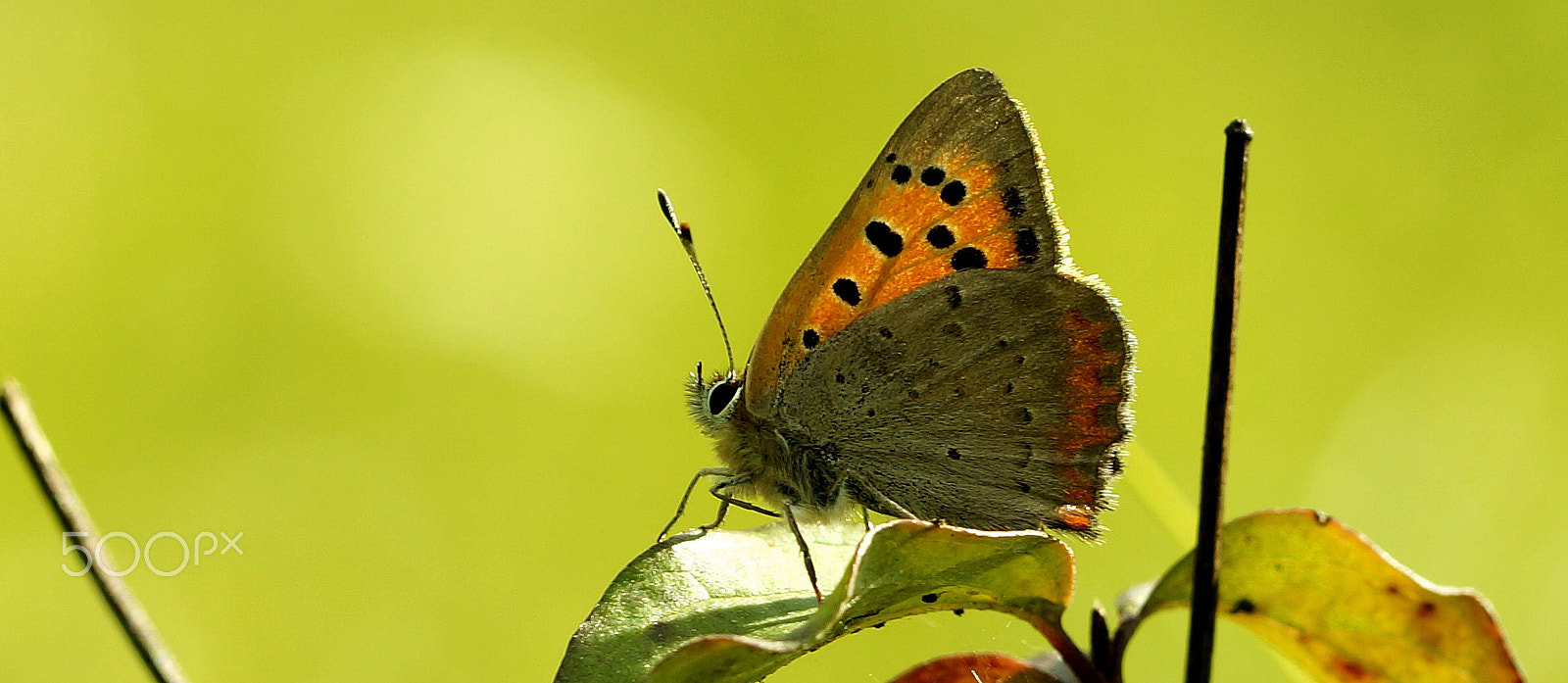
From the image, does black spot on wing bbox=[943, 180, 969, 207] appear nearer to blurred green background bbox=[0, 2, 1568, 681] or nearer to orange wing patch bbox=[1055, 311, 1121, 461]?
orange wing patch bbox=[1055, 311, 1121, 461]

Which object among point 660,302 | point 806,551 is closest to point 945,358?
point 806,551

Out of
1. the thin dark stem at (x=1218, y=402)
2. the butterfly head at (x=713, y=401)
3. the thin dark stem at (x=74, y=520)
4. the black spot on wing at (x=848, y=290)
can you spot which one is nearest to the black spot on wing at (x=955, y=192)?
the black spot on wing at (x=848, y=290)

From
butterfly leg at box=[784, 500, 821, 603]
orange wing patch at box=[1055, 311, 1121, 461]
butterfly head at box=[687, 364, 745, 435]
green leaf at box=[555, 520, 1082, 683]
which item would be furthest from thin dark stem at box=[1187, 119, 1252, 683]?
butterfly head at box=[687, 364, 745, 435]

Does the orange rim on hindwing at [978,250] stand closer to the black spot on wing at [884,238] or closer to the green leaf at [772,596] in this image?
the black spot on wing at [884,238]

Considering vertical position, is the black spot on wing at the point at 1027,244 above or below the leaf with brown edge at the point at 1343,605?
above

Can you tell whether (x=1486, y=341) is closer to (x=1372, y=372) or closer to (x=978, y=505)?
(x=1372, y=372)

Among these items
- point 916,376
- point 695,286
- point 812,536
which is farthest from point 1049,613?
point 695,286

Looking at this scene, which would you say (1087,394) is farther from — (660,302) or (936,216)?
(660,302)
